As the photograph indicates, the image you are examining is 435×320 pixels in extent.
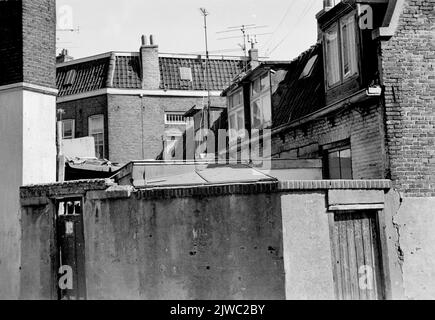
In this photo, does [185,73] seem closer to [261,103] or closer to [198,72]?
[198,72]

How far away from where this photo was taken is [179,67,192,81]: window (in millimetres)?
31158

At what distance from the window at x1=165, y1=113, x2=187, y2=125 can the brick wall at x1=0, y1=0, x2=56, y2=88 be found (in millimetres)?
16823

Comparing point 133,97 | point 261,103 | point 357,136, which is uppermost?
point 133,97

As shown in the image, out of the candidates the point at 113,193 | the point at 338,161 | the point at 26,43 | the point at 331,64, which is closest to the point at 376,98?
the point at 338,161

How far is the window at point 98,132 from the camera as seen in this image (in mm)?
→ 29688

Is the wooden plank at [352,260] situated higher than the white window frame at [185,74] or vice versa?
the white window frame at [185,74]

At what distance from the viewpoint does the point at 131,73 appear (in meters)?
30.3

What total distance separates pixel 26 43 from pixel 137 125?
16.6 metres

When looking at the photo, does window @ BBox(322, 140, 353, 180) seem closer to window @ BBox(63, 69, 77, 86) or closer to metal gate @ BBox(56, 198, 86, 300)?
metal gate @ BBox(56, 198, 86, 300)

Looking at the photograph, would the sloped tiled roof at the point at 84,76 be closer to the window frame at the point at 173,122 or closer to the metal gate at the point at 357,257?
the window frame at the point at 173,122

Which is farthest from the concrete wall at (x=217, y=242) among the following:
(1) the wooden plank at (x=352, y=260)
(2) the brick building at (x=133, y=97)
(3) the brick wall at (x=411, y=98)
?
(2) the brick building at (x=133, y=97)

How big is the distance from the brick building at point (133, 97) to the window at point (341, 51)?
14.8 m

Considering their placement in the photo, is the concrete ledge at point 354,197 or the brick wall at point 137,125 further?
the brick wall at point 137,125

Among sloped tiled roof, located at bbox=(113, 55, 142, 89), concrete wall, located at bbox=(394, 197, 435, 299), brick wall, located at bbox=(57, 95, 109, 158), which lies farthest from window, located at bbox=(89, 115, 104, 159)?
concrete wall, located at bbox=(394, 197, 435, 299)
